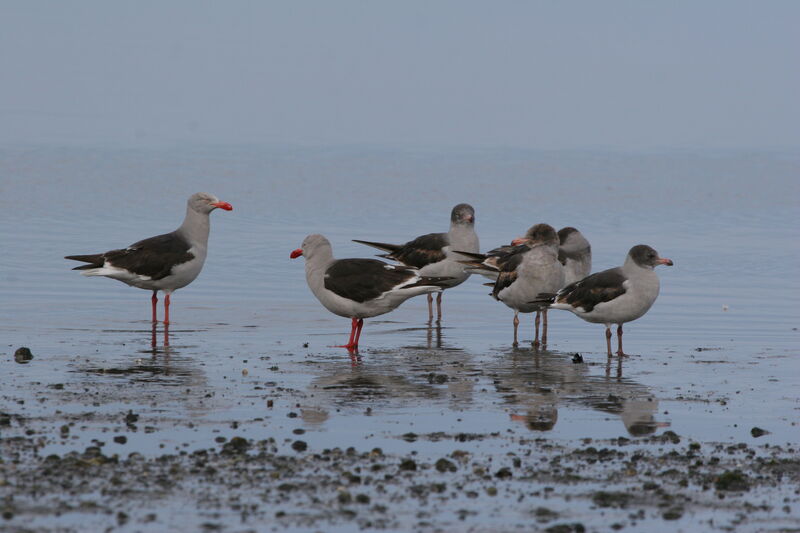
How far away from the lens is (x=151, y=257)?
15.9 m

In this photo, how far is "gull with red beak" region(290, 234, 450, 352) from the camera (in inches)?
565

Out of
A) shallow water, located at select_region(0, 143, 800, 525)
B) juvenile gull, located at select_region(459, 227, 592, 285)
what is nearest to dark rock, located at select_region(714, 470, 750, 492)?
shallow water, located at select_region(0, 143, 800, 525)

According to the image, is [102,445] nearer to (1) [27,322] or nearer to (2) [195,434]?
(2) [195,434]

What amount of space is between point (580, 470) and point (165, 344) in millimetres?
6614

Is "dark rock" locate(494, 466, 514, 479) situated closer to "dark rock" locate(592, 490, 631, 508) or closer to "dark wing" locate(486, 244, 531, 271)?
"dark rock" locate(592, 490, 631, 508)

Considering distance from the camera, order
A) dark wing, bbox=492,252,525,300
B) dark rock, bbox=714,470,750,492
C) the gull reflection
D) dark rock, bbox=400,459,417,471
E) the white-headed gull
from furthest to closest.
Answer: the white-headed gull
dark wing, bbox=492,252,525,300
the gull reflection
dark rock, bbox=400,459,417,471
dark rock, bbox=714,470,750,492

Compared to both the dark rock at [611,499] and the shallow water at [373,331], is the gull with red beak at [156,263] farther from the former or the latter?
the dark rock at [611,499]

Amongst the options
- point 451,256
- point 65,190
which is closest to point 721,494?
point 451,256

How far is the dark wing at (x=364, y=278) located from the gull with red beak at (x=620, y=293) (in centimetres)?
175

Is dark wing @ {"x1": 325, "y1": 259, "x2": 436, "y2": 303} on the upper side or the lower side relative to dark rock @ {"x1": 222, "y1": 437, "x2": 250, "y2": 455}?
upper

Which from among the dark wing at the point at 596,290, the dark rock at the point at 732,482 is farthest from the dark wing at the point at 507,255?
the dark rock at the point at 732,482

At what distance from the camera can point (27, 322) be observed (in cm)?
1558

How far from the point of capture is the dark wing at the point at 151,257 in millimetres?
15844

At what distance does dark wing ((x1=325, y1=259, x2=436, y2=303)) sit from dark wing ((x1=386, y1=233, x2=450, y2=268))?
306cm
